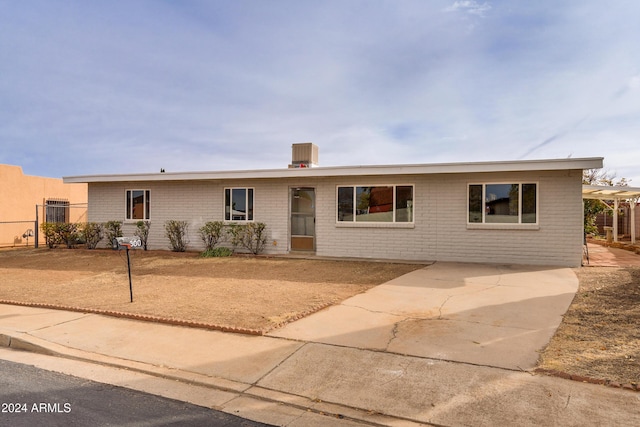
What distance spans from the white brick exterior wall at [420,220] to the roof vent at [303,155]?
1.20m

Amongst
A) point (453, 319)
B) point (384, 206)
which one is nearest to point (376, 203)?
point (384, 206)

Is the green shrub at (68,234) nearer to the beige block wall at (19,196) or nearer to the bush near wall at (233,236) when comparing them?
the beige block wall at (19,196)

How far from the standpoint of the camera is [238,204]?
613 inches

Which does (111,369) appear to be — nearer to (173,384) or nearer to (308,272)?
(173,384)

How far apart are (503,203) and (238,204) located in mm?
9024

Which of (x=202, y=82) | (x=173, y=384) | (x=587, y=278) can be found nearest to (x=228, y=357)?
(x=173, y=384)

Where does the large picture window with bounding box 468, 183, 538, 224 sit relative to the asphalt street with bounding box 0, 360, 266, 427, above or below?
above

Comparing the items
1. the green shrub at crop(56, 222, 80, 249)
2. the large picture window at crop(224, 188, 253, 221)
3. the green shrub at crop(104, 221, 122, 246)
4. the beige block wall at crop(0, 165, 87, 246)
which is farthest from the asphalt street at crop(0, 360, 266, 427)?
the beige block wall at crop(0, 165, 87, 246)

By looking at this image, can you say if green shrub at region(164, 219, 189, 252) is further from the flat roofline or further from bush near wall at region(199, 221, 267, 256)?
the flat roofline

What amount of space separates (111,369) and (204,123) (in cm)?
1795

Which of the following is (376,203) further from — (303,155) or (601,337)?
(601,337)

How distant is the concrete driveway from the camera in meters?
5.03

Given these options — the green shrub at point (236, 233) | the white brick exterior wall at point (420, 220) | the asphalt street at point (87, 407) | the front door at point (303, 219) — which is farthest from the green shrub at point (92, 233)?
the asphalt street at point (87, 407)

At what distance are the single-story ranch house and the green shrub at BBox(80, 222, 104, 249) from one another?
0.48 m
